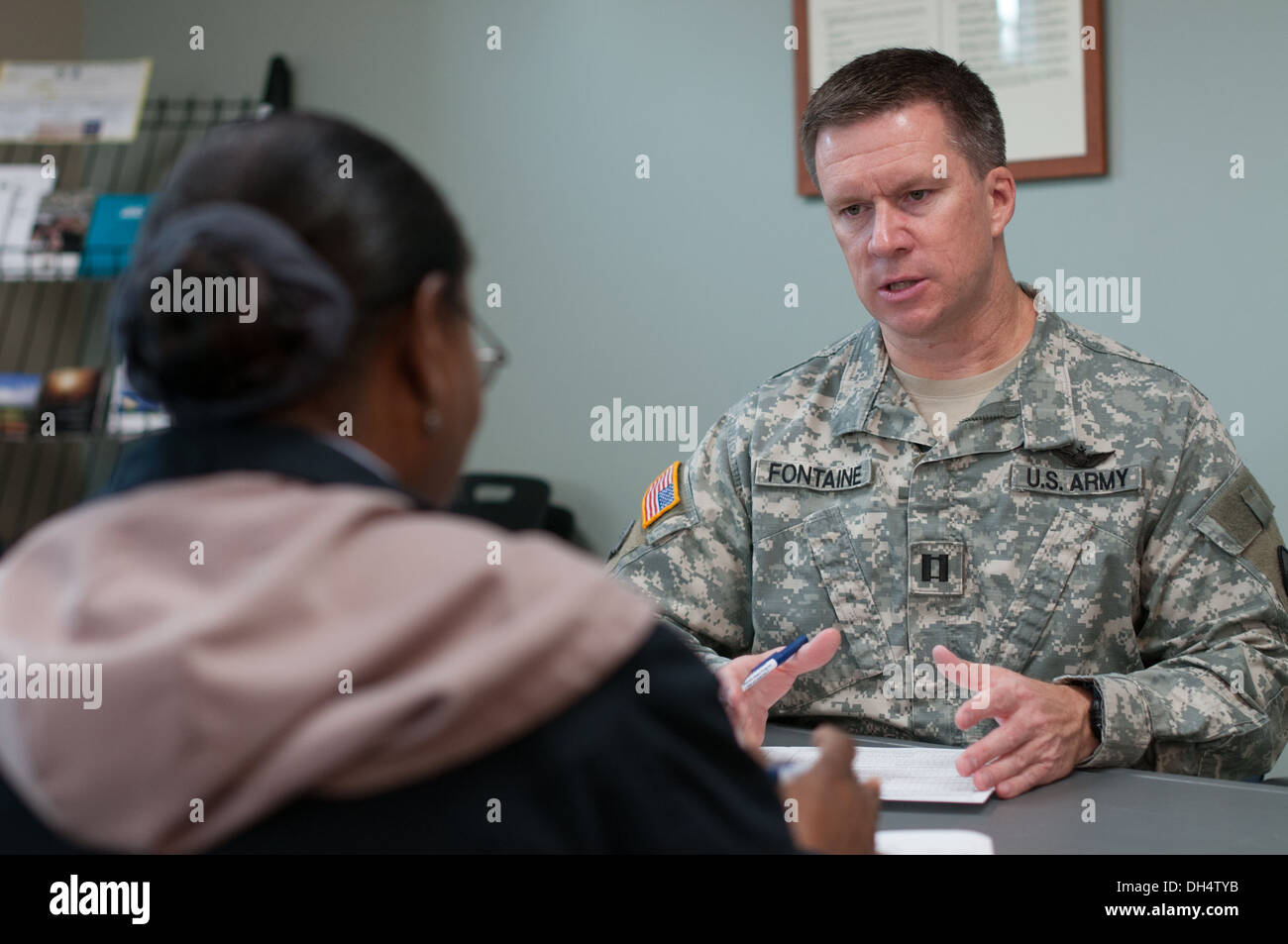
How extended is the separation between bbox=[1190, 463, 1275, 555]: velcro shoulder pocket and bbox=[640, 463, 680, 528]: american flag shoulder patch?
734 mm

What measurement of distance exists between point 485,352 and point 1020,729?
2.55 feet

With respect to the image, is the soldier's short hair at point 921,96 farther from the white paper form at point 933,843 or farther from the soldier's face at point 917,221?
the white paper form at point 933,843

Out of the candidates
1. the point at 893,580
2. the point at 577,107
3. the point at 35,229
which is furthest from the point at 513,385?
the point at 893,580

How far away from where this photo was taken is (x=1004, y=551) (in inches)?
65.9

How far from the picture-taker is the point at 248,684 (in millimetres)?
556

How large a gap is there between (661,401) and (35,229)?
5.19 feet

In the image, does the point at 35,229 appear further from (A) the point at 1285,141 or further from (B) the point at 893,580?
(A) the point at 1285,141

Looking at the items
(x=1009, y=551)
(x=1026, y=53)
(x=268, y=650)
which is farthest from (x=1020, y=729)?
(x=1026, y=53)

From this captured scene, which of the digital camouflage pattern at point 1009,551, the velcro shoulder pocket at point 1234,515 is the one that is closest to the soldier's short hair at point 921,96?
the digital camouflage pattern at point 1009,551

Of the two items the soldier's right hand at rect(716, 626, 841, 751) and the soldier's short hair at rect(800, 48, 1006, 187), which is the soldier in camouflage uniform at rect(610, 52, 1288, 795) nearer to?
the soldier's right hand at rect(716, 626, 841, 751)

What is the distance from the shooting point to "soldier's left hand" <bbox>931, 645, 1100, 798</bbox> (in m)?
1.29

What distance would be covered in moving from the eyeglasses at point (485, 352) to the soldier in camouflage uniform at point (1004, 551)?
2.46ft

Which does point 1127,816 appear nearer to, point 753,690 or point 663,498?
point 753,690

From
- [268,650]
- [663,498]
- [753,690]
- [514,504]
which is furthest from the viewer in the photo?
[514,504]
